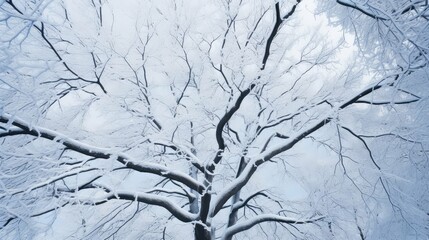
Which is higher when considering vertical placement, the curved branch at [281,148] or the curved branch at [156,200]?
the curved branch at [281,148]

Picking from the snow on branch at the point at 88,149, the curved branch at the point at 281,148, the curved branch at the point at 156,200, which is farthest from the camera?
the curved branch at the point at 156,200

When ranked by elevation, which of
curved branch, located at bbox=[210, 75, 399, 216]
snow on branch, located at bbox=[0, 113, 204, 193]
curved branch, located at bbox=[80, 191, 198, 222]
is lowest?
curved branch, located at bbox=[80, 191, 198, 222]

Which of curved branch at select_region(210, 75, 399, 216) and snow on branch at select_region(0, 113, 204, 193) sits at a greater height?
curved branch at select_region(210, 75, 399, 216)

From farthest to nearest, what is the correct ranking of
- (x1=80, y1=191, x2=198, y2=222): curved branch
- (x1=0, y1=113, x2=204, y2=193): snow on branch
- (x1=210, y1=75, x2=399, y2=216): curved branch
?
(x1=80, y1=191, x2=198, y2=222): curved branch < (x1=210, y1=75, x2=399, y2=216): curved branch < (x1=0, y1=113, x2=204, y2=193): snow on branch

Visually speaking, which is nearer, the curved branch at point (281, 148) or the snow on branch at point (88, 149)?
the snow on branch at point (88, 149)

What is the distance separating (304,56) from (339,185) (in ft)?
10.3

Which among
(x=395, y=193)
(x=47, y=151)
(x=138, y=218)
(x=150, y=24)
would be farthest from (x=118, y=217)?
(x=395, y=193)

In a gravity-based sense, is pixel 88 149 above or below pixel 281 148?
below

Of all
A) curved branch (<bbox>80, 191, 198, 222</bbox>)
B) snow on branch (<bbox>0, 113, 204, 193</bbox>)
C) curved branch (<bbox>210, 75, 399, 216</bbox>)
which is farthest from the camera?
curved branch (<bbox>80, 191, 198, 222</bbox>)

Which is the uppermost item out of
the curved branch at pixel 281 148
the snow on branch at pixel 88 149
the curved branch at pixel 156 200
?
the curved branch at pixel 281 148

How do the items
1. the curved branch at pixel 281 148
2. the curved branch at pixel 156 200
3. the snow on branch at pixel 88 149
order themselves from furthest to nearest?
the curved branch at pixel 156 200 < the curved branch at pixel 281 148 < the snow on branch at pixel 88 149

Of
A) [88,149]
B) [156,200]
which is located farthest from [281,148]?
[88,149]

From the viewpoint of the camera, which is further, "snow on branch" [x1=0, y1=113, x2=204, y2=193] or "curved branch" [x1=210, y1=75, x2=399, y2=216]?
"curved branch" [x1=210, y1=75, x2=399, y2=216]

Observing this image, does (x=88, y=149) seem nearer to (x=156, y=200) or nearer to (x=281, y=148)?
(x=156, y=200)
